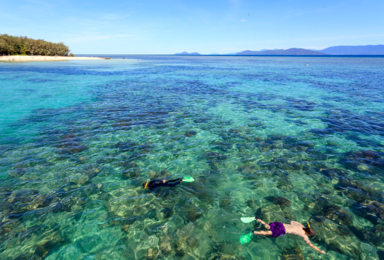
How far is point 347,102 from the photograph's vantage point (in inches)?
981

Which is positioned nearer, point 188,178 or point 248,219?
point 248,219

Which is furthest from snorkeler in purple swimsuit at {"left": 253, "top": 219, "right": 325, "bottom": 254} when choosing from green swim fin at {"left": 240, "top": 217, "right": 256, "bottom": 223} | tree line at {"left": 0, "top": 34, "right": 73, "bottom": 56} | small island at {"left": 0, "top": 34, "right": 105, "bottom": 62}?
tree line at {"left": 0, "top": 34, "right": 73, "bottom": 56}

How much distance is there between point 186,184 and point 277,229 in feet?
15.0

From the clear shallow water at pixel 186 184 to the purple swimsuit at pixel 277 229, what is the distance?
0.20 m

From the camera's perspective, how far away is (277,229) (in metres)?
6.93

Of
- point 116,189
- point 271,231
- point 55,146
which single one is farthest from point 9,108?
point 271,231

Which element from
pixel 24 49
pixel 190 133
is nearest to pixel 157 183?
pixel 190 133

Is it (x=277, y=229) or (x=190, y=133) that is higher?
(x=190, y=133)

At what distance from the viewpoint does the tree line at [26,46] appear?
103 metres

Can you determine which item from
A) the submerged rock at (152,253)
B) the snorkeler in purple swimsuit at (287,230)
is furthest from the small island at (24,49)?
the snorkeler in purple swimsuit at (287,230)

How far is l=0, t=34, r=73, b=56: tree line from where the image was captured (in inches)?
4063

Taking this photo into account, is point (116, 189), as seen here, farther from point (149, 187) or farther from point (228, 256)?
point (228, 256)

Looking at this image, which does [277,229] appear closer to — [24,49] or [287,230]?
[287,230]

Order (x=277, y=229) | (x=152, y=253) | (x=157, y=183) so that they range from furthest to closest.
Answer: (x=157, y=183) → (x=277, y=229) → (x=152, y=253)
